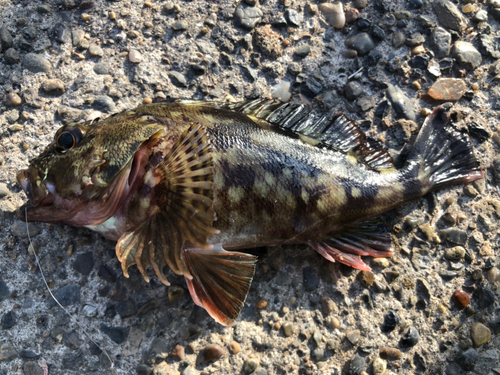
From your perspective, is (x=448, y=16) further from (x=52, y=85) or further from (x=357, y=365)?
(x=52, y=85)

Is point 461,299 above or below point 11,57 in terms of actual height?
below

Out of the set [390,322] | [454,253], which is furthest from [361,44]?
A: [390,322]

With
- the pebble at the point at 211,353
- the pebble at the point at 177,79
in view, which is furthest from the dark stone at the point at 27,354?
the pebble at the point at 177,79

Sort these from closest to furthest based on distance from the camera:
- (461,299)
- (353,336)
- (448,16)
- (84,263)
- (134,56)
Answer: (84,263)
(353,336)
(461,299)
(134,56)
(448,16)

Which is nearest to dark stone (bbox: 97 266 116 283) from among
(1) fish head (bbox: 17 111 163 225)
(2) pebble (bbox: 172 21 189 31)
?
(1) fish head (bbox: 17 111 163 225)

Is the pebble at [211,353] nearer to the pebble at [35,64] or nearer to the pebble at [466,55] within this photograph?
the pebble at [35,64]

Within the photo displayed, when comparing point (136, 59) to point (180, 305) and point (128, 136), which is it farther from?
point (180, 305)

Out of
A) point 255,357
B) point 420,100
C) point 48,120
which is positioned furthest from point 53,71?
point 420,100
